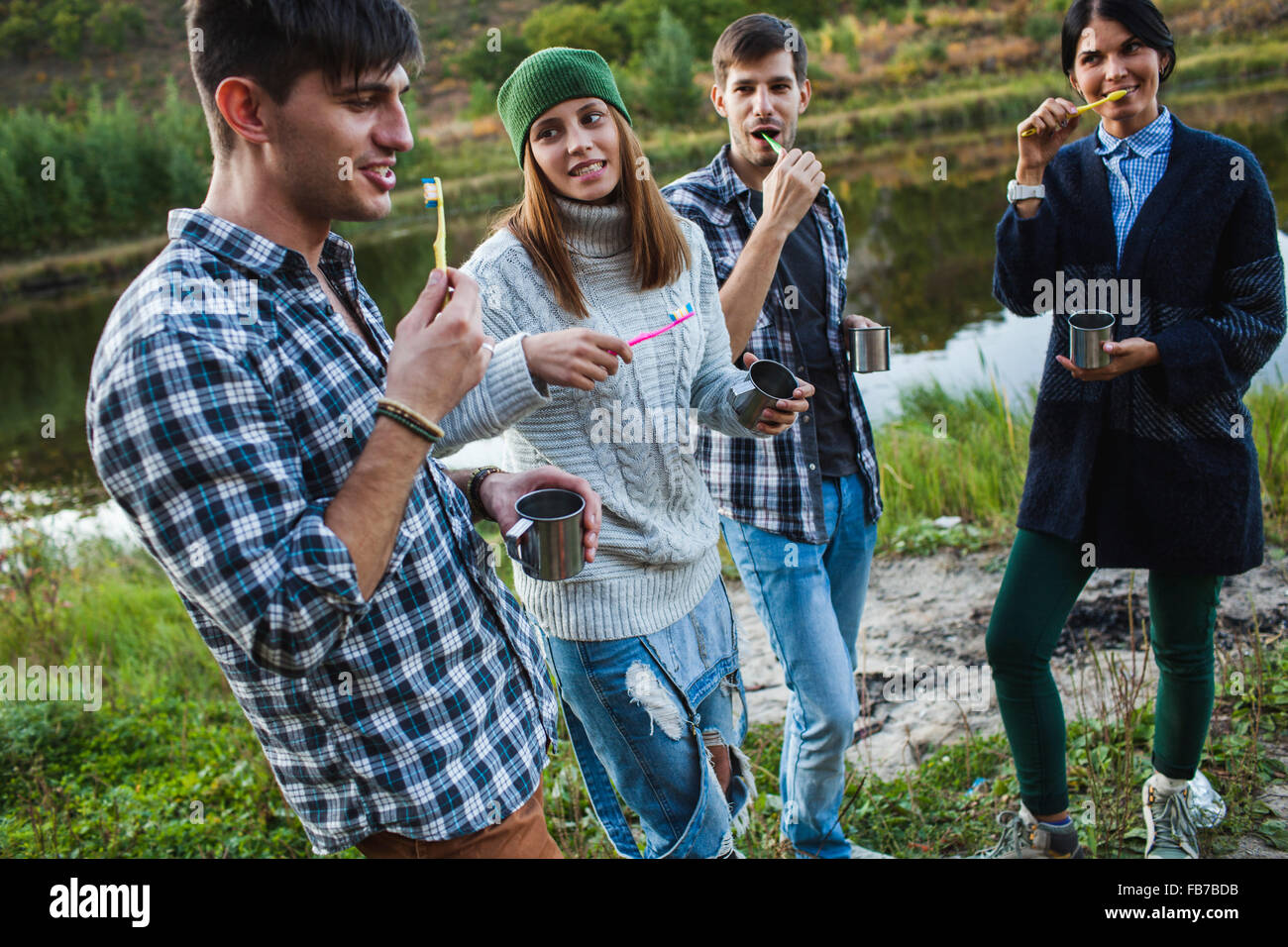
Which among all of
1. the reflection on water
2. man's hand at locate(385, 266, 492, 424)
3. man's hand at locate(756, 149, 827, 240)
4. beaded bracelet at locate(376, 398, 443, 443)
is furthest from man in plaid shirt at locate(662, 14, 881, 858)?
the reflection on water

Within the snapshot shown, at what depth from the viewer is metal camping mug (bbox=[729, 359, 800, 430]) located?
2230 millimetres

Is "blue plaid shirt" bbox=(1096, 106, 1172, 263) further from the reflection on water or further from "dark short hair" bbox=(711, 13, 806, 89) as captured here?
the reflection on water

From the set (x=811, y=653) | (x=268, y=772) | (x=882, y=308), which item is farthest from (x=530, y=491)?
(x=882, y=308)

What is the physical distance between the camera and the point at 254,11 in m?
1.39

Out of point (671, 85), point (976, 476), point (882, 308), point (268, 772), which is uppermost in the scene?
point (671, 85)

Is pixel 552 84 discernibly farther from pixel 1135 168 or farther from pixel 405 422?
pixel 1135 168

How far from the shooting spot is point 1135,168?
2490 mm

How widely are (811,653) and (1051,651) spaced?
23.3 inches

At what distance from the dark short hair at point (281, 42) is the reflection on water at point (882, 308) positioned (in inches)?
277

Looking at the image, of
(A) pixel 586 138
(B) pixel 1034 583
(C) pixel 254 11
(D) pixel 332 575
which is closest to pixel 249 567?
(D) pixel 332 575

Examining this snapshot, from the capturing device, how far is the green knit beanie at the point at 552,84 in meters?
2.21

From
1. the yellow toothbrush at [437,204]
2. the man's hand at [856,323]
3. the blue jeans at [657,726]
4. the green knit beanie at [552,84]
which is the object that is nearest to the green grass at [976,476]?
the man's hand at [856,323]
